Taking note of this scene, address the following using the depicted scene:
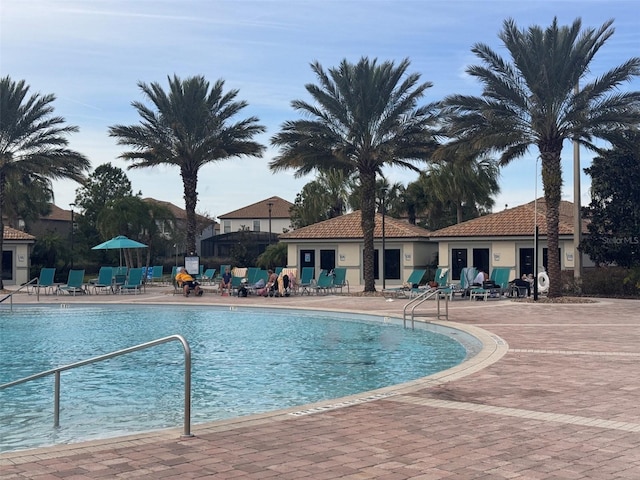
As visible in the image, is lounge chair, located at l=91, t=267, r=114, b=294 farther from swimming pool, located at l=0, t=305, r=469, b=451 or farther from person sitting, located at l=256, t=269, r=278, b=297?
swimming pool, located at l=0, t=305, r=469, b=451

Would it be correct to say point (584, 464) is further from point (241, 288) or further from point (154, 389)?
point (241, 288)

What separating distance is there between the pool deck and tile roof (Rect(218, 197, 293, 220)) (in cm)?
7727

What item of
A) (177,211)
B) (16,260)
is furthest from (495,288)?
(177,211)

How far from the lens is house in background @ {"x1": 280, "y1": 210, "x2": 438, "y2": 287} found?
38312mm

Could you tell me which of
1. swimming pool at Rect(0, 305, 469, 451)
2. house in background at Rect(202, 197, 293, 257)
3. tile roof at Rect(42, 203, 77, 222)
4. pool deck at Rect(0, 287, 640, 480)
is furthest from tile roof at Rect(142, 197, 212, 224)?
pool deck at Rect(0, 287, 640, 480)

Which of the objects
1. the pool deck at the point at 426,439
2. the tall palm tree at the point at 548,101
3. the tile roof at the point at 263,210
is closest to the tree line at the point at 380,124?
the tall palm tree at the point at 548,101

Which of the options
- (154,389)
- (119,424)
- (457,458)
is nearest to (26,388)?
(154,389)

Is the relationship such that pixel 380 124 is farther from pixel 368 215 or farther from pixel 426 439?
pixel 426 439

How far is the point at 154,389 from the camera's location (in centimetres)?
1022

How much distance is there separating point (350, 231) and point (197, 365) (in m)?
27.2

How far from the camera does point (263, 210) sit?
292 ft

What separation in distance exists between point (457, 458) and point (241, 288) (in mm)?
24272

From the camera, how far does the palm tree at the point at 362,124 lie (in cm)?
2911

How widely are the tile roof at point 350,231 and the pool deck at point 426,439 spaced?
1098 inches
